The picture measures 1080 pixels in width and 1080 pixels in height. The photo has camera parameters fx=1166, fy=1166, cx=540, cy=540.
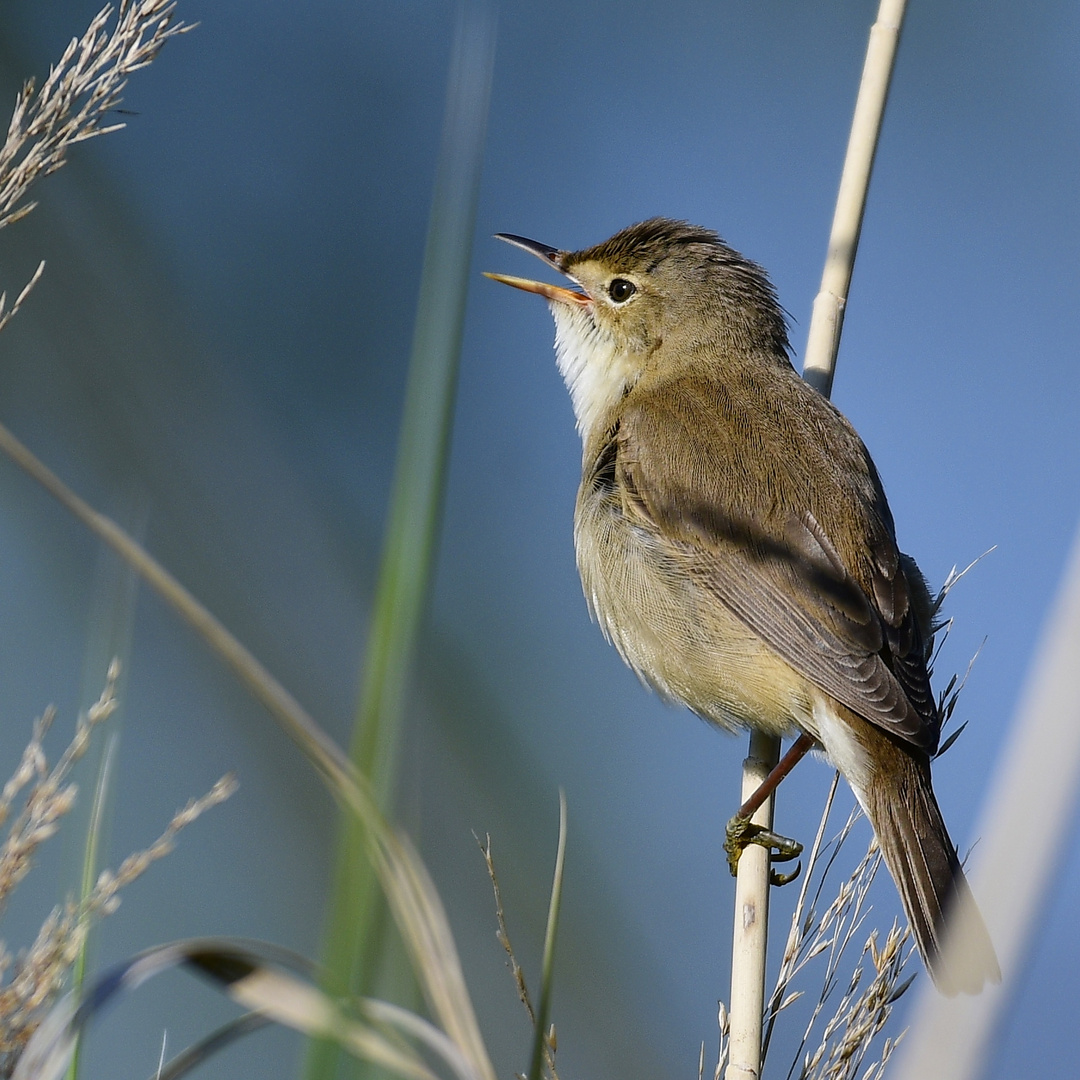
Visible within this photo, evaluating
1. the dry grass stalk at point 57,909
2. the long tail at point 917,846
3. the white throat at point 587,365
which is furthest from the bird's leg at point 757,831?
the dry grass stalk at point 57,909

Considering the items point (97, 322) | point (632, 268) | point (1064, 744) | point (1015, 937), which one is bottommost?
point (1015, 937)

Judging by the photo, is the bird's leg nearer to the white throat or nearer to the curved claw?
the curved claw

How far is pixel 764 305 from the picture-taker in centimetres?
303

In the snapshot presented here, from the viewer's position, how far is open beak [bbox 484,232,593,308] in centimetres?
299

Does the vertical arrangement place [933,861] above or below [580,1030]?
above

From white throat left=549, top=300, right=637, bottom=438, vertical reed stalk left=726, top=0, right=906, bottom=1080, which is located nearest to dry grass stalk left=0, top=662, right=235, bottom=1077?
vertical reed stalk left=726, top=0, right=906, bottom=1080

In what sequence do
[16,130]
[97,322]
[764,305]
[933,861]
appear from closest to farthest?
[16,130] → [933,861] → [764,305] → [97,322]

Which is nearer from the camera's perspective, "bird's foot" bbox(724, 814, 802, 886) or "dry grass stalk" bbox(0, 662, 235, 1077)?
"dry grass stalk" bbox(0, 662, 235, 1077)

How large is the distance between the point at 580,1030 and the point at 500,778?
2.70 ft

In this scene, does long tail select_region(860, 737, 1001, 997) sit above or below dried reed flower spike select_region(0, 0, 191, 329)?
below

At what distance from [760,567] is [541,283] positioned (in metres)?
1.10

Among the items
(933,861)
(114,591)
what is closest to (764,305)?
(933,861)

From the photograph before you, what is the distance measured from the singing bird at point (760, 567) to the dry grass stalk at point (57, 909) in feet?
4.37

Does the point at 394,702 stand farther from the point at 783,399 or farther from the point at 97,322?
the point at 97,322
